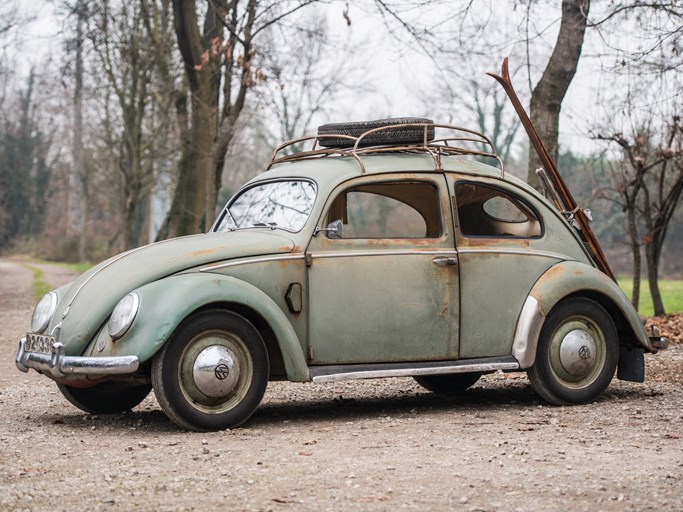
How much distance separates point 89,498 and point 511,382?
5.49 m

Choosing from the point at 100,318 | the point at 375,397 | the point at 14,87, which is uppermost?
the point at 14,87

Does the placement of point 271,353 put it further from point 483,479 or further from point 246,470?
point 483,479

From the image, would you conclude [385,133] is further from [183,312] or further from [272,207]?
[183,312]

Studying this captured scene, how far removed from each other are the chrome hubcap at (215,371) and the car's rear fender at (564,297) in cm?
215

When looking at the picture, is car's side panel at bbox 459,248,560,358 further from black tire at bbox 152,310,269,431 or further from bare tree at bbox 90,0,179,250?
bare tree at bbox 90,0,179,250

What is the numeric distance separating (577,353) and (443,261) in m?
1.25

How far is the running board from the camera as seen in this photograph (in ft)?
22.6

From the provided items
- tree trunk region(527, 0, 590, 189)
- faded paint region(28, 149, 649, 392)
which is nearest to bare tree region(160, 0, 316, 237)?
tree trunk region(527, 0, 590, 189)

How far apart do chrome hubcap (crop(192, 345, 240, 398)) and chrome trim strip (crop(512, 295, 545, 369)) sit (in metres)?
2.13

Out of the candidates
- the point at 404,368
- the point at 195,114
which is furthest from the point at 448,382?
the point at 195,114

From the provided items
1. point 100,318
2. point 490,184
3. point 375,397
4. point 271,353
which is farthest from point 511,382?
point 100,318

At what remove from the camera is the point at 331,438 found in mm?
6293

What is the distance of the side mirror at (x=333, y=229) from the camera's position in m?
7.05

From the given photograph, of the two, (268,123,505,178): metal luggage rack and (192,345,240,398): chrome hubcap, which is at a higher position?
(268,123,505,178): metal luggage rack
